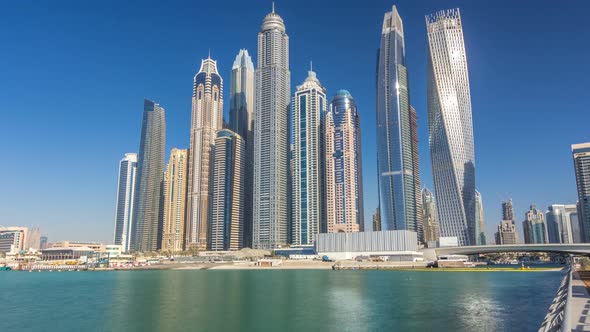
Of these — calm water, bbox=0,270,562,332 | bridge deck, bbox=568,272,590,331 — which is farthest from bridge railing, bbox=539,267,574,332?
calm water, bbox=0,270,562,332

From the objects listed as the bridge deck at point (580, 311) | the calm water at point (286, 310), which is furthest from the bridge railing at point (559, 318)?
the calm water at point (286, 310)

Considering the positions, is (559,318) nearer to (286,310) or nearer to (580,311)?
(580,311)

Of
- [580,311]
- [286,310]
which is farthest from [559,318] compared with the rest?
[286,310]

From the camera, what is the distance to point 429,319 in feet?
216

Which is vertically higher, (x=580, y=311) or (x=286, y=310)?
(x=580, y=311)

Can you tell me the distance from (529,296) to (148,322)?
76716mm

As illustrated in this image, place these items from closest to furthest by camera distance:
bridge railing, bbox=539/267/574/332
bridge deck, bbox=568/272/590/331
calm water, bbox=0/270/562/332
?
bridge railing, bbox=539/267/574/332
bridge deck, bbox=568/272/590/331
calm water, bbox=0/270/562/332

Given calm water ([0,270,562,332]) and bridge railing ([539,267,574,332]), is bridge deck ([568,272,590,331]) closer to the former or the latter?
bridge railing ([539,267,574,332])

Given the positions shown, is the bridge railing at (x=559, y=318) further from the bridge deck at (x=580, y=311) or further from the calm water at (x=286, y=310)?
the calm water at (x=286, y=310)

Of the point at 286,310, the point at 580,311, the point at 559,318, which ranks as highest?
the point at 580,311

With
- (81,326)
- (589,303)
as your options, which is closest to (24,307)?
(81,326)

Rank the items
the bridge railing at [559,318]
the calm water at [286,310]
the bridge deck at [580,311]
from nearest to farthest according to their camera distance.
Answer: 1. the bridge railing at [559,318]
2. the bridge deck at [580,311]
3. the calm water at [286,310]

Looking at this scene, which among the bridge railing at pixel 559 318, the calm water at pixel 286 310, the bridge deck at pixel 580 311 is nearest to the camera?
the bridge railing at pixel 559 318

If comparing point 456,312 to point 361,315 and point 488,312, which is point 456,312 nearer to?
point 488,312
